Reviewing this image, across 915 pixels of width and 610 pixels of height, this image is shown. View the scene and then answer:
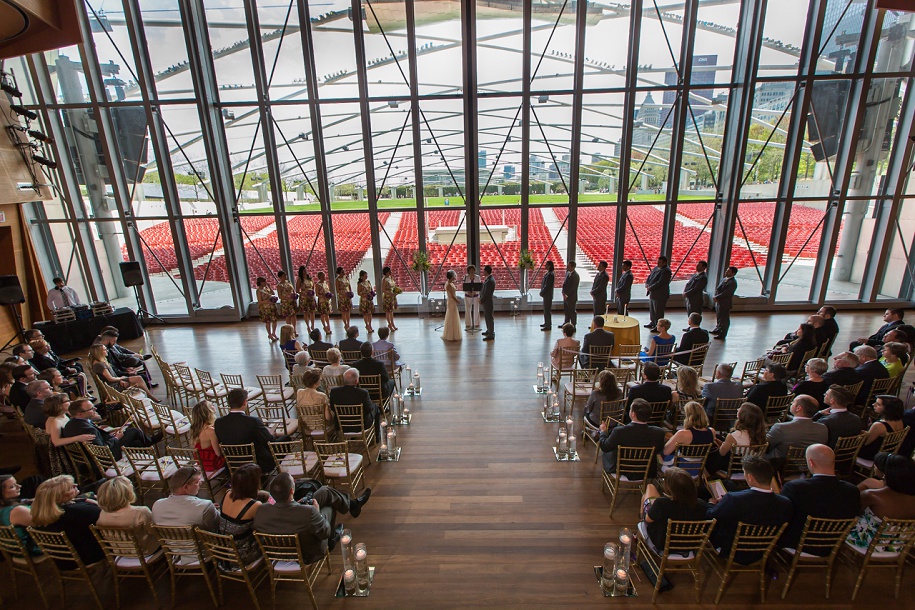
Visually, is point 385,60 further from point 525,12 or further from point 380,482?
point 380,482

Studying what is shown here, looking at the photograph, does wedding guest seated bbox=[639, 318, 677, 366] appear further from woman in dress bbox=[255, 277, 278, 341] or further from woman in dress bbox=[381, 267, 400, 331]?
woman in dress bbox=[255, 277, 278, 341]

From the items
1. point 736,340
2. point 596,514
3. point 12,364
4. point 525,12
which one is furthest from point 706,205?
point 12,364

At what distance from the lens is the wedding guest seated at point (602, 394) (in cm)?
541

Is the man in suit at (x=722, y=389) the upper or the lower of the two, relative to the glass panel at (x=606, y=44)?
lower

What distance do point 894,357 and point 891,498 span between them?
3.34 meters

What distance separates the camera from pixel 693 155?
1130 centimetres

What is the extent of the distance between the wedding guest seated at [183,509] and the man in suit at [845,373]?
6947 mm

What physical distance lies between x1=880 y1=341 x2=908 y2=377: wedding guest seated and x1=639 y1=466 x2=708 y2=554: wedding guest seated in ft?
14.2

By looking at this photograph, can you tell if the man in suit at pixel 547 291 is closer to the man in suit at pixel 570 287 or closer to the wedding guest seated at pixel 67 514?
the man in suit at pixel 570 287

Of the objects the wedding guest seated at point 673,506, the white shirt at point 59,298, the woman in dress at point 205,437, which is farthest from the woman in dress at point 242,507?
the white shirt at point 59,298

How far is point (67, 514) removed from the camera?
373 cm

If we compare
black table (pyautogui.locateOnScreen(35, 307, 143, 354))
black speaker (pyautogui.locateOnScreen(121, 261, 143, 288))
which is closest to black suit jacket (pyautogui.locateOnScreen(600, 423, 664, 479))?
black table (pyautogui.locateOnScreen(35, 307, 143, 354))

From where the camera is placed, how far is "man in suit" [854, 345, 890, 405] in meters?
5.75

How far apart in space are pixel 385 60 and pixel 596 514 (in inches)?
414
